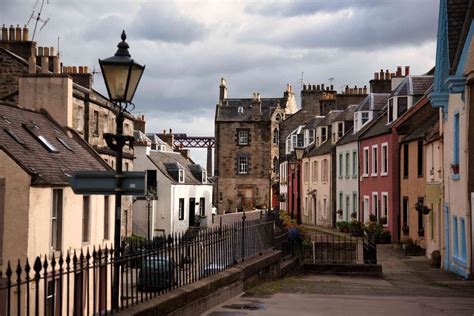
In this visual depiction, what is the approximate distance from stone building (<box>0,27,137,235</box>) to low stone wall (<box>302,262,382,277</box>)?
10731mm

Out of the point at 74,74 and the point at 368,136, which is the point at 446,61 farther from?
the point at 74,74

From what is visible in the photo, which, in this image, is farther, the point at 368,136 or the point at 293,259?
the point at 368,136

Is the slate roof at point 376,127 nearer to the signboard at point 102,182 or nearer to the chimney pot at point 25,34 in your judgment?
the chimney pot at point 25,34

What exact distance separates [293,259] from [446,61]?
32.4ft

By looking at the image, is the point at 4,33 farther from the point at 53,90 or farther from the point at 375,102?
the point at 375,102

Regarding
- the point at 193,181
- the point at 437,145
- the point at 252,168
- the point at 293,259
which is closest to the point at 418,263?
the point at 437,145

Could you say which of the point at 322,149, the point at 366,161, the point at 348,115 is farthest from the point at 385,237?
the point at 322,149

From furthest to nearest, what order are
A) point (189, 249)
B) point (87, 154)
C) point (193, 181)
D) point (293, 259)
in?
point (193, 181)
point (87, 154)
point (293, 259)
point (189, 249)

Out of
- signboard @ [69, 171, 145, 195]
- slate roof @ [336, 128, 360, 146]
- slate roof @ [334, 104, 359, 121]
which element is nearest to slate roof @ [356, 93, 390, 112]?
slate roof @ [336, 128, 360, 146]

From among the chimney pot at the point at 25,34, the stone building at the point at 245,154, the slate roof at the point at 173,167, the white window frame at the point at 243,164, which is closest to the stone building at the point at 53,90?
the chimney pot at the point at 25,34

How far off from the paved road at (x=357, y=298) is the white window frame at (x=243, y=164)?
196ft

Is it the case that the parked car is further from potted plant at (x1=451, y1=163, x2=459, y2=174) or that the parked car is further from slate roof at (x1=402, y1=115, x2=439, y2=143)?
A: slate roof at (x1=402, y1=115, x2=439, y2=143)

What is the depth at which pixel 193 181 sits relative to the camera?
204ft

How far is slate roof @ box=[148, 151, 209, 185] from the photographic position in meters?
55.9
